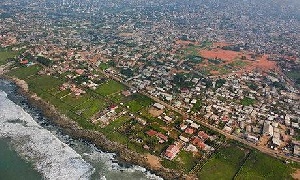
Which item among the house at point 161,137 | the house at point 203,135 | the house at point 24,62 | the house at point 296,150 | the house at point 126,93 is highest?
the house at point 296,150

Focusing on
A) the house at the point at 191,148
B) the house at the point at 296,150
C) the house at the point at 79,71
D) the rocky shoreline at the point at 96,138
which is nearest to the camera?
the rocky shoreline at the point at 96,138

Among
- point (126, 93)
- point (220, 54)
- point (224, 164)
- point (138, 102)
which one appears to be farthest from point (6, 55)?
point (224, 164)

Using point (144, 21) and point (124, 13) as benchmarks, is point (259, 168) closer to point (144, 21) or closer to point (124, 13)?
point (144, 21)

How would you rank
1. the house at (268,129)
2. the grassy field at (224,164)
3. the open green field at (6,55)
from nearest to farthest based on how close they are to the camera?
1. the grassy field at (224,164)
2. the house at (268,129)
3. the open green field at (6,55)

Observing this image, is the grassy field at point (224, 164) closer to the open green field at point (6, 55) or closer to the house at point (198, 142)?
the house at point (198, 142)

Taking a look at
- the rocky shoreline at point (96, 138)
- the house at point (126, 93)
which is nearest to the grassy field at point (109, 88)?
the house at point (126, 93)

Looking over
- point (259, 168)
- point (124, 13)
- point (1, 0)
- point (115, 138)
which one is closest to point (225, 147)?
point (259, 168)

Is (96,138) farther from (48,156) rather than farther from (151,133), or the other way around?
(151,133)
